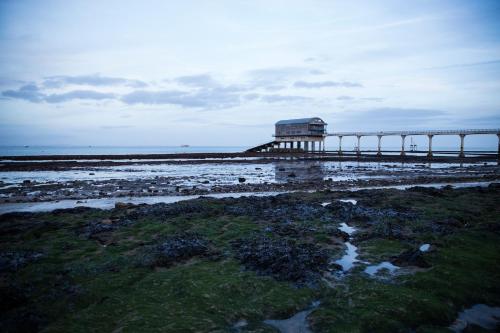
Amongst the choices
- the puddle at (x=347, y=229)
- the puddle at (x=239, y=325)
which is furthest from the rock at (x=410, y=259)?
the puddle at (x=239, y=325)

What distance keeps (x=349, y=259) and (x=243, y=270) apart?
14.1 ft

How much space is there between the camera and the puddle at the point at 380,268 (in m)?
11.0

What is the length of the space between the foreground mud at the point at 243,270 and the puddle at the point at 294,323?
94 mm

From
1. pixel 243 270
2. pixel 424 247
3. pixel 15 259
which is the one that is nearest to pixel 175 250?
pixel 243 270

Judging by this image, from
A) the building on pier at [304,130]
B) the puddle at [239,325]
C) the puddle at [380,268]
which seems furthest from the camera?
the building on pier at [304,130]

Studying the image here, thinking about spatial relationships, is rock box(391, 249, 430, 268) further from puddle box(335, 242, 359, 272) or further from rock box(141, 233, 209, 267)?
rock box(141, 233, 209, 267)

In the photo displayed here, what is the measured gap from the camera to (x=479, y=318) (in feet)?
26.6

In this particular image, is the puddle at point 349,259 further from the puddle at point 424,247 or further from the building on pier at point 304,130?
the building on pier at point 304,130

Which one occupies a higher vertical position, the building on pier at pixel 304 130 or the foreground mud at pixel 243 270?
the building on pier at pixel 304 130

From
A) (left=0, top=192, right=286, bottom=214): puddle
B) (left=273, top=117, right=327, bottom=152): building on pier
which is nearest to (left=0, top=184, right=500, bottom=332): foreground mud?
(left=0, top=192, right=286, bottom=214): puddle

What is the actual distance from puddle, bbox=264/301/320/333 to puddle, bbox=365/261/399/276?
11.6 ft

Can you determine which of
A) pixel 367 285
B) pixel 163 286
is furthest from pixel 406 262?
pixel 163 286

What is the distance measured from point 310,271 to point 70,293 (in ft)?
24.1

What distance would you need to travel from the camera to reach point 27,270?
10586 mm
